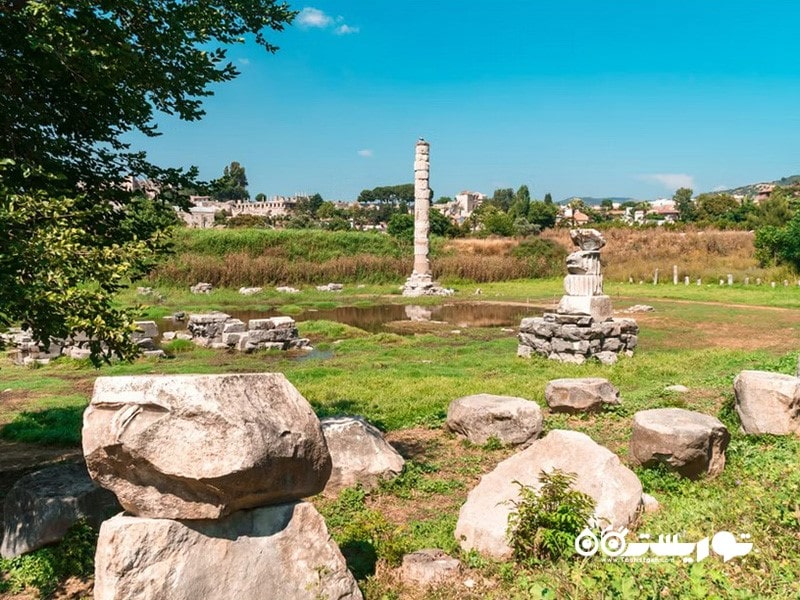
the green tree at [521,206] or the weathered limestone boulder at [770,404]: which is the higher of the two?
the green tree at [521,206]

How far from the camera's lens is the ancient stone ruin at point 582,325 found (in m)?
15.0

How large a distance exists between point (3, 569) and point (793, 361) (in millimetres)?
12107

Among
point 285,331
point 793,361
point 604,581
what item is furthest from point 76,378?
point 793,361

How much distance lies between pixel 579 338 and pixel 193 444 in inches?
485

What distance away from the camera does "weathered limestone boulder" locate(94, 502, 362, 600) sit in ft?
12.7

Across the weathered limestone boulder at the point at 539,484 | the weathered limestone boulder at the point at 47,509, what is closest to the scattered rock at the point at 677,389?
the weathered limestone boulder at the point at 539,484

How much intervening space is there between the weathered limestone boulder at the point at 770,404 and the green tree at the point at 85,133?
6756 millimetres

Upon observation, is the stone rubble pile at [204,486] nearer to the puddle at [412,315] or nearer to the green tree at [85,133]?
the green tree at [85,133]

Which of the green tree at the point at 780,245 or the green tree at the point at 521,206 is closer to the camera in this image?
the green tree at the point at 780,245

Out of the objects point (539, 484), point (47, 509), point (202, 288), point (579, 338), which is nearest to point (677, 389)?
point (579, 338)

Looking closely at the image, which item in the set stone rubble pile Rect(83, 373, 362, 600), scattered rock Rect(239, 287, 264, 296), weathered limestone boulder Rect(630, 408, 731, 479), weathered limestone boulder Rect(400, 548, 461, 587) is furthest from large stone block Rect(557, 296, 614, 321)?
scattered rock Rect(239, 287, 264, 296)

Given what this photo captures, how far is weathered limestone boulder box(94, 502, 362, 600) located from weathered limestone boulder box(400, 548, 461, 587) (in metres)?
0.53

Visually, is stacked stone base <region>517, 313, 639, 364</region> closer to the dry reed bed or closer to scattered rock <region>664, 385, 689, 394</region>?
scattered rock <region>664, 385, 689, 394</region>

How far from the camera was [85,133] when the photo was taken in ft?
22.8
